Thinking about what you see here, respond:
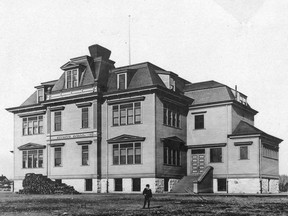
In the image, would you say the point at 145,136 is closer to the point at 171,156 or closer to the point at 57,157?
the point at 171,156

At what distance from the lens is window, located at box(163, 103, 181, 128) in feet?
123

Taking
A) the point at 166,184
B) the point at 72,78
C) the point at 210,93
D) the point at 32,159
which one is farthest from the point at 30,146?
the point at 210,93

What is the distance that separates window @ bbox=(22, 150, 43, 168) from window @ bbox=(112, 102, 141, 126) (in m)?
10.3

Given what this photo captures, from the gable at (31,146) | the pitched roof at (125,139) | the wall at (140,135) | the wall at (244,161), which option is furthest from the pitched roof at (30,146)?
the wall at (244,161)

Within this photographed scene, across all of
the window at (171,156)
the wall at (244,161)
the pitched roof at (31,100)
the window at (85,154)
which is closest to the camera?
the window at (171,156)

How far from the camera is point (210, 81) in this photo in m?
44.6

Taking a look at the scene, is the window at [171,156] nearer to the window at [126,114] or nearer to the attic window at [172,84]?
the window at [126,114]

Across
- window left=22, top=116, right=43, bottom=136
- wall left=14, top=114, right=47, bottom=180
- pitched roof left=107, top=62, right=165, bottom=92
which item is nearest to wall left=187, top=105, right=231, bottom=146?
pitched roof left=107, top=62, right=165, bottom=92

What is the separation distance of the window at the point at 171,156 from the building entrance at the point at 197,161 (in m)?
1.76

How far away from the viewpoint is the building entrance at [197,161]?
1570 inches

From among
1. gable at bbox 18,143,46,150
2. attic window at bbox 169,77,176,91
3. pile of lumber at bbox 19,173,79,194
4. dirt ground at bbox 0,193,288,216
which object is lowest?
pile of lumber at bbox 19,173,79,194

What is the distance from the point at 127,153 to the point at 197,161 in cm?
761

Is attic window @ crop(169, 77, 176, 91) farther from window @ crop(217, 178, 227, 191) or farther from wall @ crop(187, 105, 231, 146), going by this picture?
window @ crop(217, 178, 227, 191)

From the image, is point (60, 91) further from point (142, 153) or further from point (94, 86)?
point (142, 153)
